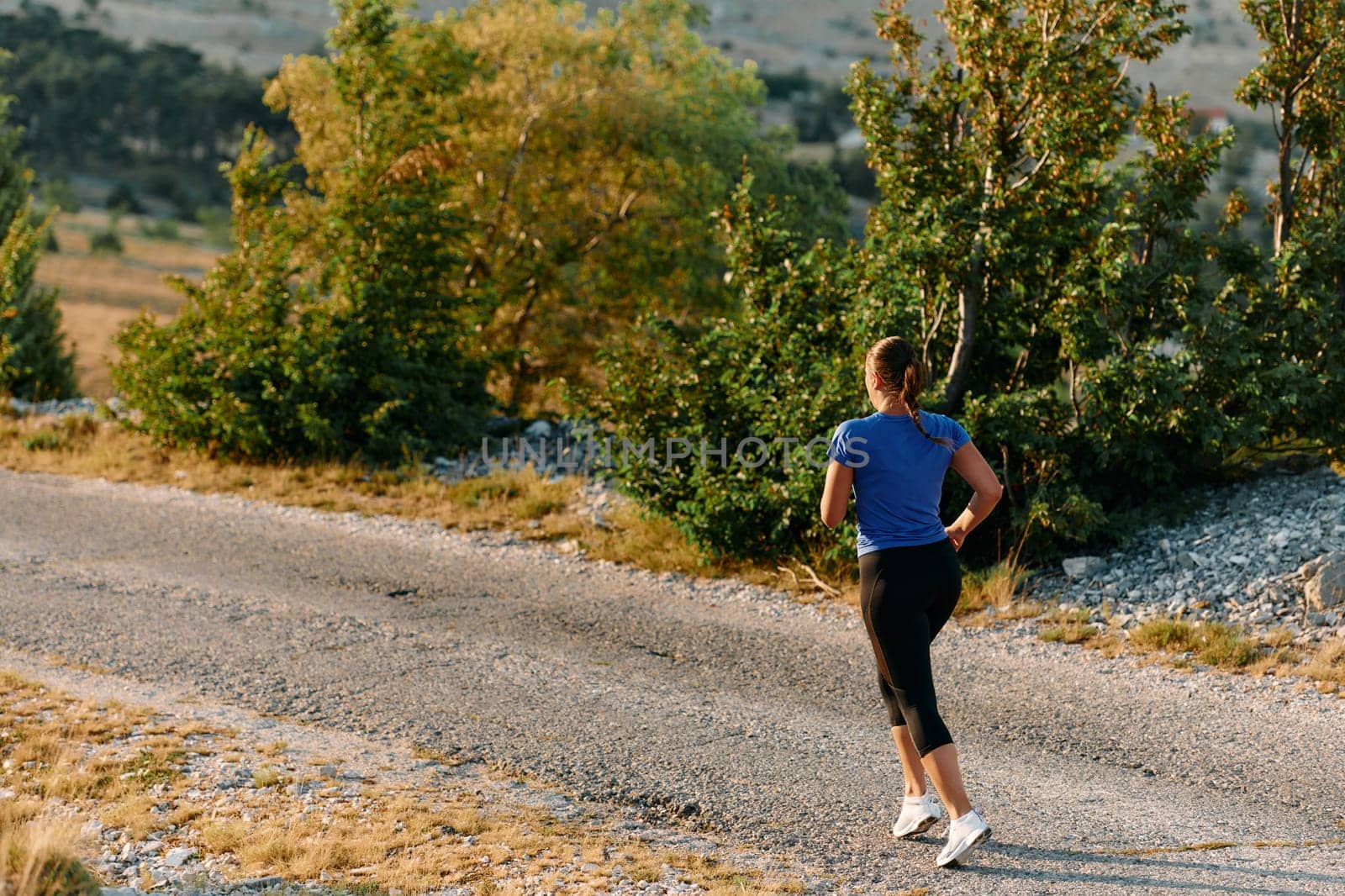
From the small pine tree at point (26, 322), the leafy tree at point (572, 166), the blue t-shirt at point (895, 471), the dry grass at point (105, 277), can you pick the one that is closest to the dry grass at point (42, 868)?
the blue t-shirt at point (895, 471)

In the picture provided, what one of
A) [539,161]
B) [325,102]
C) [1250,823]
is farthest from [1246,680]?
[325,102]

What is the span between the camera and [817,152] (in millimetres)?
82375

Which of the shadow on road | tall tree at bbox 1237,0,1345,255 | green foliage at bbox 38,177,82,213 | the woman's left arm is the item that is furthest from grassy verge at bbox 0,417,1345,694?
green foliage at bbox 38,177,82,213

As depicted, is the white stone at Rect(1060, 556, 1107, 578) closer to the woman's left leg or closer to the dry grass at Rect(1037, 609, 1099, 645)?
the dry grass at Rect(1037, 609, 1099, 645)

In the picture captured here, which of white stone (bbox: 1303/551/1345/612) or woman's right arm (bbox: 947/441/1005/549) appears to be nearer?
woman's right arm (bbox: 947/441/1005/549)

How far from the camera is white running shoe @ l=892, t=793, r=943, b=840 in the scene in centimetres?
551

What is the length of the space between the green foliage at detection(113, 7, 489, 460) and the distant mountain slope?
118904 millimetres

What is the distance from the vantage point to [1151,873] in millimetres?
5207

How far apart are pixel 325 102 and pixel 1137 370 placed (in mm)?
15406

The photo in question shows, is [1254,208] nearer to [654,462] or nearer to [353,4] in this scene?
[654,462]

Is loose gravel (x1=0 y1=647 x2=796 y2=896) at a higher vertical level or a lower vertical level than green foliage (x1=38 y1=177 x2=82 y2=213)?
lower

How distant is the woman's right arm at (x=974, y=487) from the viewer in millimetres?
5273

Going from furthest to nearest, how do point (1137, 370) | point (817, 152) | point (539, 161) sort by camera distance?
point (817, 152)
point (539, 161)
point (1137, 370)

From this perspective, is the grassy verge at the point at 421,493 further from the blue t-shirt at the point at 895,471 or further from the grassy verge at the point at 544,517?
the blue t-shirt at the point at 895,471
